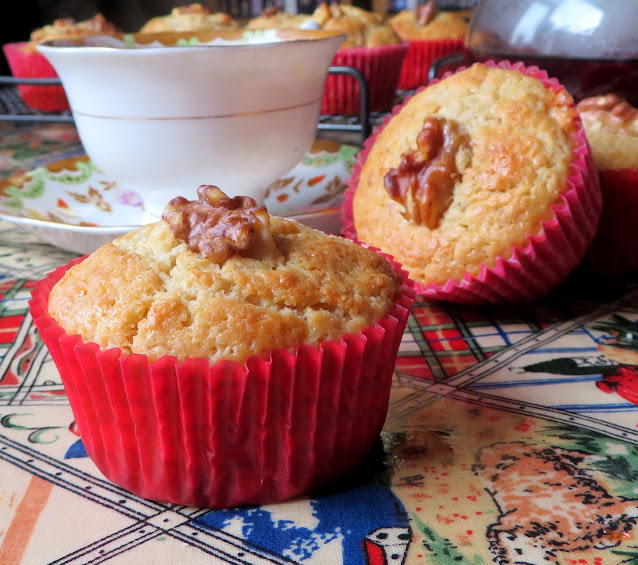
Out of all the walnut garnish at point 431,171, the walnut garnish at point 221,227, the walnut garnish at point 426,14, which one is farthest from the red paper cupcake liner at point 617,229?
the walnut garnish at point 426,14

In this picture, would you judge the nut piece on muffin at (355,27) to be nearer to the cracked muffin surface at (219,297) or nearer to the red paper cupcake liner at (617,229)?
the red paper cupcake liner at (617,229)

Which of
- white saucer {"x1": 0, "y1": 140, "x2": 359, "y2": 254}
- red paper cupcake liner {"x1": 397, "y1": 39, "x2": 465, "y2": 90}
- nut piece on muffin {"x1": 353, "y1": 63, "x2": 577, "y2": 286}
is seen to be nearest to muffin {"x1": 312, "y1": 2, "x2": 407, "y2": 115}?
red paper cupcake liner {"x1": 397, "y1": 39, "x2": 465, "y2": 90}

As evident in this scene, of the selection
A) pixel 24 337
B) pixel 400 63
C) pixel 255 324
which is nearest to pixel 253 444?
pixel 255 324

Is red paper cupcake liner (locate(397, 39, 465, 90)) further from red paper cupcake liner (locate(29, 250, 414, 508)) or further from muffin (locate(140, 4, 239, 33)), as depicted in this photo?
red paper cupcake liner (locate(29, 250, 414, 508))

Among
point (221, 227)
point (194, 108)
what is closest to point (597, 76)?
point (194, 108)

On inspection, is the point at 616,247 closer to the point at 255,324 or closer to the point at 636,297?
the point at 636,297

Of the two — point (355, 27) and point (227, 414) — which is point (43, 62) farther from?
point (227, 414)
